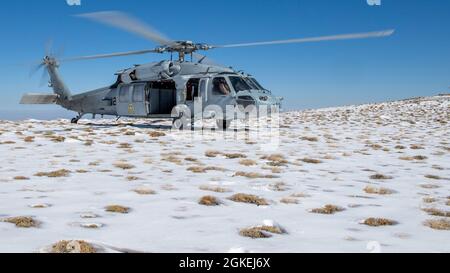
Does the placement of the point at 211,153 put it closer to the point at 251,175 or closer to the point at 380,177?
the point at 251,175

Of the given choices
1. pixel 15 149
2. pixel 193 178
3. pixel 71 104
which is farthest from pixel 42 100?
pixel 193 178

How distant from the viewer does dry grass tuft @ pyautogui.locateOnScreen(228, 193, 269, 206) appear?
5.27 metres

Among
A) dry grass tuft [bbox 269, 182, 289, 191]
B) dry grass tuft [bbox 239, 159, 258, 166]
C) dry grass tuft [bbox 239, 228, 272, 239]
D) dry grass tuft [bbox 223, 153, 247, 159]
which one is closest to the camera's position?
dry grass tuft [bbox 239, 228, 272, 239]

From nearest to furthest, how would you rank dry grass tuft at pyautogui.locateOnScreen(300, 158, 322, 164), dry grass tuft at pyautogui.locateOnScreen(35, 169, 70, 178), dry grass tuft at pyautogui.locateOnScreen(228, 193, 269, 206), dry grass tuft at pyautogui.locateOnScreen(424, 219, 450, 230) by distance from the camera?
dry grass tuft at pyautogui.locateOnScreen(424, 219, 450, 230) → dry grass tuft at pyautogui.locateOnScreen(228, 193, 269, 206) → dry grass tuft at pyautogui.locateOnScreen(35, 169, 70, 178) → dry grass tuft at pyautogui.locateOnScreen(300, 158, 322, 164)

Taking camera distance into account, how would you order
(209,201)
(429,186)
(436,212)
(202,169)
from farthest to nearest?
(202,169) < (429,186) < (209,201) < (436,212)

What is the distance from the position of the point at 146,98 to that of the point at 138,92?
1.73ft

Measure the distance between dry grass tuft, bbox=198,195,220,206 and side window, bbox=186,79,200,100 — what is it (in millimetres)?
11793

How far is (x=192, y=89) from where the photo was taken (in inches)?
667

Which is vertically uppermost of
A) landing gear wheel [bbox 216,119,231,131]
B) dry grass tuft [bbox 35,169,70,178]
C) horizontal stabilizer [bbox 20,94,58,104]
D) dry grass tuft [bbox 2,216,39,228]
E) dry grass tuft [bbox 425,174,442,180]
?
horizontal stabilizer [bbox 20,94,58,104]

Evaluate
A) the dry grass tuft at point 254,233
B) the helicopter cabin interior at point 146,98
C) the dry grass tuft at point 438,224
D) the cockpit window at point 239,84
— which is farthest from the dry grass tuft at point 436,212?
the helicopter cabin interior at point 146,98

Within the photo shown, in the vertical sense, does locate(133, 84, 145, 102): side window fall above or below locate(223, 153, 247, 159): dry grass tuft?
above

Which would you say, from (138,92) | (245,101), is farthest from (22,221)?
(138,92)

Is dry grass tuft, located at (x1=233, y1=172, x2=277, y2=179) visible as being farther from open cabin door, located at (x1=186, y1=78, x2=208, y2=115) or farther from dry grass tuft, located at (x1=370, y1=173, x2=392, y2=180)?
open cabin door, located at (x1=186, y1=78, x2=208, y2=115)

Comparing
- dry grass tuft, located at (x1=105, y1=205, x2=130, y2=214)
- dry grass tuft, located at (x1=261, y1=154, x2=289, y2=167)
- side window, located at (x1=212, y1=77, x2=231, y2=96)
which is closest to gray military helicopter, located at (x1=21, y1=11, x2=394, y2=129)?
side window, located at (x1=212, y1=77, x2=231, y2=96)
